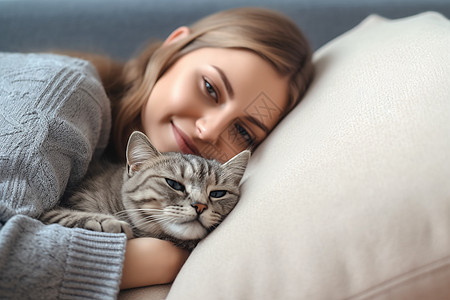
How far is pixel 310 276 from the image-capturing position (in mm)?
620

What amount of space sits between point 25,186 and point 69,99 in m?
0.28

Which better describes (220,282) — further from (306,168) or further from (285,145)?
(285,145)

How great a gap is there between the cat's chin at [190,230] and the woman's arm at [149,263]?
0.04 meters

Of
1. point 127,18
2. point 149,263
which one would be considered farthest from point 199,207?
point 127,18

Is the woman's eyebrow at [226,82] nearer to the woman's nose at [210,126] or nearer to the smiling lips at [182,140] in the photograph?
the woman's nose at [210,126]

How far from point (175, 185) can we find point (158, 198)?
2.3 inches

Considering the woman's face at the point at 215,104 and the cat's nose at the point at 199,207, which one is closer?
the cat's nose at the point at 199,207

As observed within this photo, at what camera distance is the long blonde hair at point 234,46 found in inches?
48.8

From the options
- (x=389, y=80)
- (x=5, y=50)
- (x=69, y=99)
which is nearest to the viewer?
(x=389, y=80)

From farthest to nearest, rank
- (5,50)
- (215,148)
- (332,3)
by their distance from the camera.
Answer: (332,3), (5,50), (215,148)

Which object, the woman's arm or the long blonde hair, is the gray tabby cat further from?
the long blonde hair

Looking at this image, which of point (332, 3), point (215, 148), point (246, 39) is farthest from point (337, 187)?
point (332, 3)

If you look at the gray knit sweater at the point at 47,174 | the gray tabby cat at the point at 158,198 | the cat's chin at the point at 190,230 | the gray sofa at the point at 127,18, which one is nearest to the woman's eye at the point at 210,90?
the gray tabby cat at the point at 158,198

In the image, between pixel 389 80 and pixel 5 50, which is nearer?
pixel 389 80
